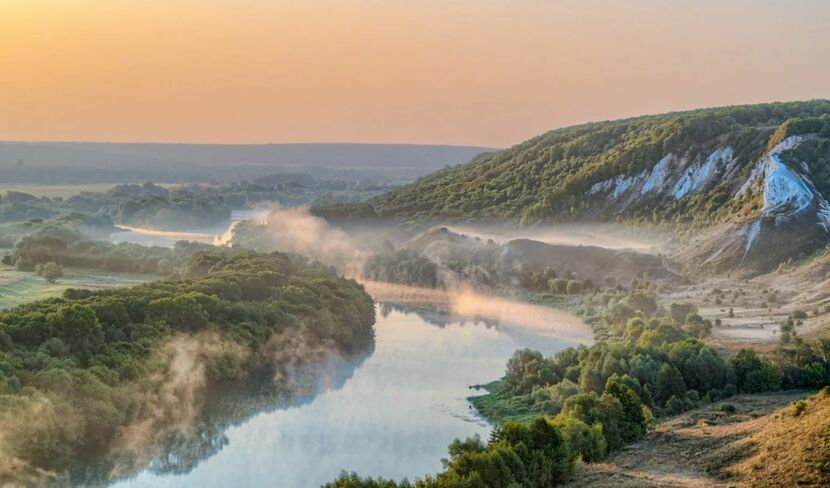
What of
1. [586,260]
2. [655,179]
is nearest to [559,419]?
[586,260]

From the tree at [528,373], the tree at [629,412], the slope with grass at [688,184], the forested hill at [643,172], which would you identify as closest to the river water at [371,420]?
the tree at [528,373]

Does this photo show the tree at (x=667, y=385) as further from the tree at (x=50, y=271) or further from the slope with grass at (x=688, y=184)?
the tree at (x=50, y=271)

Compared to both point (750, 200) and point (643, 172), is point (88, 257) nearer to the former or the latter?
point (643, 172)

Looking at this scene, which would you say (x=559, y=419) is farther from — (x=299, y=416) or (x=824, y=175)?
(x=824, y=175)

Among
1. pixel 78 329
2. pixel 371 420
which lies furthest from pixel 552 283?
pixel 78 329

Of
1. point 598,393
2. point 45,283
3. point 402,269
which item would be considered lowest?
point 45,283

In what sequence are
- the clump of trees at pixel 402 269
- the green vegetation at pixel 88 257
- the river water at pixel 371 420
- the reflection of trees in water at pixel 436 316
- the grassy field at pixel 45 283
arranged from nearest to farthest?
the river water at pixel 371 420
the grassy field at pixel 45 283
the reflection of trees in water at pixel 436 316
the green vegetation at pixel 88 257
the clump of trees at pixel 402 269

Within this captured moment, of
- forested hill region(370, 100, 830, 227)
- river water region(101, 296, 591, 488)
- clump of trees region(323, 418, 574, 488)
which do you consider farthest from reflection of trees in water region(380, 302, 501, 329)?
clump of trees region(323, 418, 574, 488)
